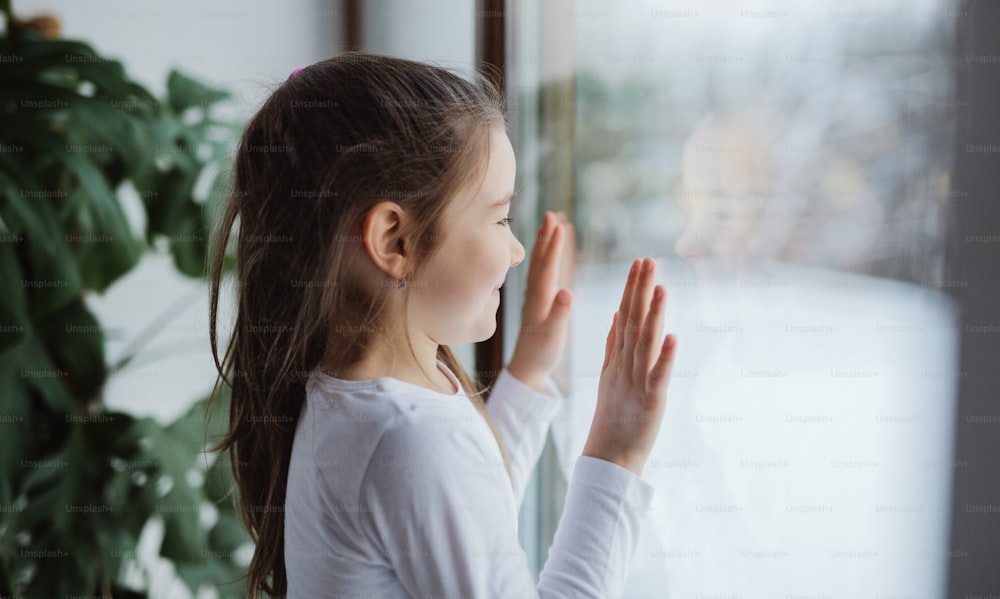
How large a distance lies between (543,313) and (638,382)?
0.21m

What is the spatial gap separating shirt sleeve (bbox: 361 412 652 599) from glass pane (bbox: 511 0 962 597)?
174 mm

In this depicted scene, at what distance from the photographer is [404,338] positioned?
745 millimetres

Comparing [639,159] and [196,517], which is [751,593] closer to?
[639,159]

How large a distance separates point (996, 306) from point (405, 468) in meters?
0.48

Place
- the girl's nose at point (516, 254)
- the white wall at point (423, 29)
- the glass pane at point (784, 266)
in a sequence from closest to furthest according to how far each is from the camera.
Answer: the glass pane at point (784, 266) < the girl's nose at point (516, 254) < the white wall at point (423, 29)

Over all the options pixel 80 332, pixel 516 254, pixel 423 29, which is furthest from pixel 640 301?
pixel 80 332

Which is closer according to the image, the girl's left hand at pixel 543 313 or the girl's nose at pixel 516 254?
the girl's nose at pixel 516 254

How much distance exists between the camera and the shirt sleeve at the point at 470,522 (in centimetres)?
64

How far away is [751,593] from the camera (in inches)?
32.0

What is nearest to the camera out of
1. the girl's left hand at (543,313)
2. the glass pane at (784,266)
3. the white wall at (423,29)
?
the glass pane at (784,266)

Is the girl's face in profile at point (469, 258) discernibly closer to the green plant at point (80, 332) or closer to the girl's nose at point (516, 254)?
the girl's nose at point (516, 254)

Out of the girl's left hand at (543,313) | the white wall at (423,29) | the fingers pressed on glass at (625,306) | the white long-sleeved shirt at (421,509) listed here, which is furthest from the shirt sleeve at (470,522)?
the white wall at (423,29)

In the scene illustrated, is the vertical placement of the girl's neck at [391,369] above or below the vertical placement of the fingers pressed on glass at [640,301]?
below

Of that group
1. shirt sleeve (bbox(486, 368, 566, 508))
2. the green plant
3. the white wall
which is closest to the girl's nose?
shirt sleeve (bbox(486, 368, 566, 508))
